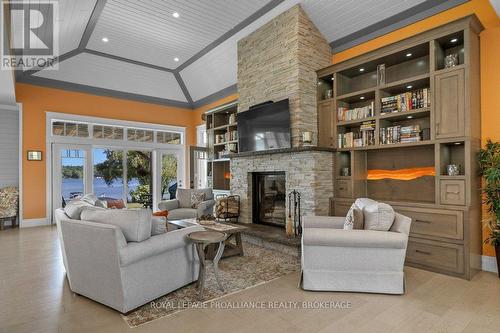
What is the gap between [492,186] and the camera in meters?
3.40

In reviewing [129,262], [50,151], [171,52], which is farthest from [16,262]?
[171,52]

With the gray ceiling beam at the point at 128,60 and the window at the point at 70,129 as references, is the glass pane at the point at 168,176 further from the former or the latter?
the gray ceiling beam at the point at 128,60

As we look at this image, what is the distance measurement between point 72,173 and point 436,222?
8.02 meters

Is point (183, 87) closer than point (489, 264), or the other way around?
point (489, 264)

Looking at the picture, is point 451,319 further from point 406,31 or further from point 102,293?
point 406,31

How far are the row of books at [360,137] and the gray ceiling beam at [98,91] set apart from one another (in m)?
6.04

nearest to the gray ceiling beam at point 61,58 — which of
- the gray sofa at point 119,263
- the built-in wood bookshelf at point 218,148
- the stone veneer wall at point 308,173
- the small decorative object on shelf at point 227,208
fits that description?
the built-in wood bookshelf at point 218,148

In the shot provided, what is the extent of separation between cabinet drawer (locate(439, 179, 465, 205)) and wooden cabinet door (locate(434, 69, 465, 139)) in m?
0.60

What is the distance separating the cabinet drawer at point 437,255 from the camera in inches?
132

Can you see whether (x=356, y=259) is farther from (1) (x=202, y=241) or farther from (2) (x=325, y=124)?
(2) (x=325, y=124)

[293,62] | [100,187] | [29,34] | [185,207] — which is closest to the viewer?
[29,34]

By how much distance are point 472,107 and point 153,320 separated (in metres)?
4.31

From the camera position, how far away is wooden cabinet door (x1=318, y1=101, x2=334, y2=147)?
495cm

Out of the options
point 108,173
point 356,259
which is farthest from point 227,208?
point 108,173
